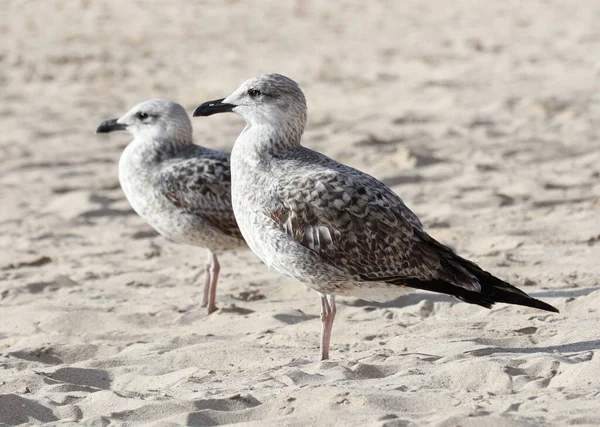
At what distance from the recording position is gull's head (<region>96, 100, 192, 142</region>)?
763 cm

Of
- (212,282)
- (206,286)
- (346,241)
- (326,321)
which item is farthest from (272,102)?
(206,286)

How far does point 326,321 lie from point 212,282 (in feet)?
4.70

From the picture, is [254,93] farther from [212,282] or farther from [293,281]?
[293,281]

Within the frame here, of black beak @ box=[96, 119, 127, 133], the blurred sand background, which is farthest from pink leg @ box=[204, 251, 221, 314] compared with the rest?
black beak @ box=[96, 119, 127, 133]

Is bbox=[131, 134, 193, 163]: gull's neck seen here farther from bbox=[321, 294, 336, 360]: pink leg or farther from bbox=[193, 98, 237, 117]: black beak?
bbox=[321, 294, 336, 360]: pink leg

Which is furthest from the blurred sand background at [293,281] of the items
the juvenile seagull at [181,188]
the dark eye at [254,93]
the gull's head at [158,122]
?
the dark eye at [254,93]

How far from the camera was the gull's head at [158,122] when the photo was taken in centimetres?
763

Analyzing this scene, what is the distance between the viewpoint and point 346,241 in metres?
5.46

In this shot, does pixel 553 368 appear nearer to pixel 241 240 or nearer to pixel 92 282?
pixel 241 240

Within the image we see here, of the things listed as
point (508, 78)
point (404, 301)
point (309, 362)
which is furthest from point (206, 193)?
point (508, 78)

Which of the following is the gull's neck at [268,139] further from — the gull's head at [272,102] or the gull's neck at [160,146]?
the gull's neck at [160,146]

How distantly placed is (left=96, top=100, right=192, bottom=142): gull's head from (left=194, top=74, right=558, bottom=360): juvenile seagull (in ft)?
6.71

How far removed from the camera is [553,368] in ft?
15.9

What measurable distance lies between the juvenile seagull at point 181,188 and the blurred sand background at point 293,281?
0.39 m
